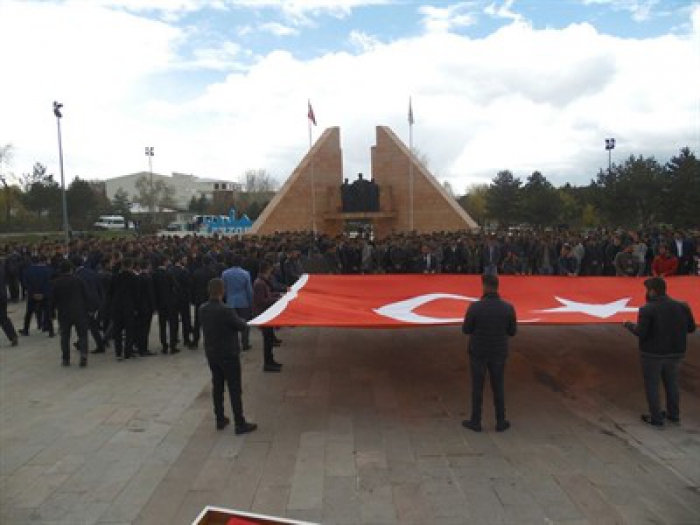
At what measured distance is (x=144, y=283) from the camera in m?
9.57

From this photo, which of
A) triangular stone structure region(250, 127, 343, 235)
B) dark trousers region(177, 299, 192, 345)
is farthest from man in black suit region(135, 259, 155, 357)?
triangular stone structure region(250, 127, 343, 235)

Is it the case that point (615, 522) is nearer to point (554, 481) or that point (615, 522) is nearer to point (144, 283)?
point (554, 481)

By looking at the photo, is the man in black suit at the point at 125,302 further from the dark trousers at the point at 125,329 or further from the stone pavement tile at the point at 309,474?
the stone pavement tile at the point at 309,474

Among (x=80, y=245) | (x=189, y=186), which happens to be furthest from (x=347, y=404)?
(x=189, y=186)

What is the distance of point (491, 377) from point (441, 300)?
2.32 meters

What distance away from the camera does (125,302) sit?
9.41 m

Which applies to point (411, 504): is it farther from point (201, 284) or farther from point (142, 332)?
point (142, 332)

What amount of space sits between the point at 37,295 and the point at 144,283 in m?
3.48

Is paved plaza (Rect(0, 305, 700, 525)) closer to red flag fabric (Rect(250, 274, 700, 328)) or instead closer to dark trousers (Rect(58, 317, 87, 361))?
dark trousers (Rect(58, 317, 87, 361))

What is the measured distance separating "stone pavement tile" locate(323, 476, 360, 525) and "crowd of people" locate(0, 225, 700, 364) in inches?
153

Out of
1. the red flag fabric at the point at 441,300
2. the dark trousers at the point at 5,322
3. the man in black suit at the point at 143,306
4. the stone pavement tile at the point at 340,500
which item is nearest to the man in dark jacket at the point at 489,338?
the red flag fabric at the point at 441,300

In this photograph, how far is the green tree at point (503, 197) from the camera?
4581 cm

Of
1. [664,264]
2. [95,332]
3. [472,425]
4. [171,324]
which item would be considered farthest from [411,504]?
[664,264]

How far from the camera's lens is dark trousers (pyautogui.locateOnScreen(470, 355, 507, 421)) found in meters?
6.00
